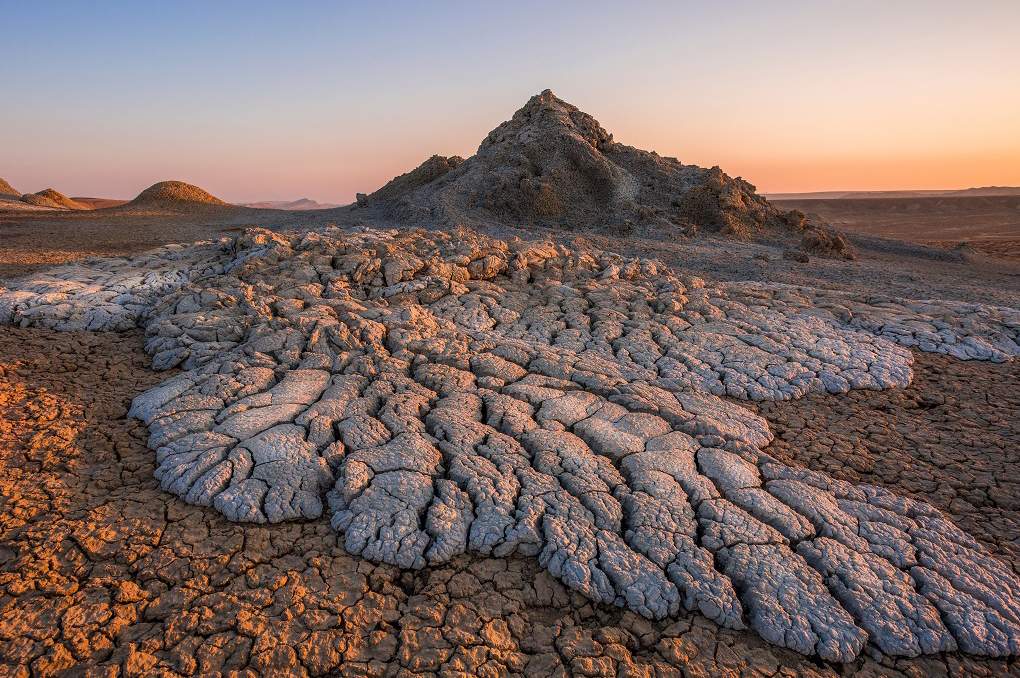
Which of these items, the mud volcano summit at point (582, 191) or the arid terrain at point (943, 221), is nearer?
the mud volcano summit at point (582, 191)

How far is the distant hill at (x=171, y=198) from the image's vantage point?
1941 cm

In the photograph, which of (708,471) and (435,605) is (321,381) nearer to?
(435,605)

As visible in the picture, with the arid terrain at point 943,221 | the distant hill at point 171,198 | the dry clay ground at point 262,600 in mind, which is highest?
the distant hill at point 171,198

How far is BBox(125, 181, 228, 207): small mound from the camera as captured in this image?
19.6 meters

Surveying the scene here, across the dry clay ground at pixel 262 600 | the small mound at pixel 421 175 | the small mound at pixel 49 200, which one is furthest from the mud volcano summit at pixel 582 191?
the small mound at pixel 49 200

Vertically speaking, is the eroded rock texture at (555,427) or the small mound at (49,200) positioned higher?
the small mound at (49,200)

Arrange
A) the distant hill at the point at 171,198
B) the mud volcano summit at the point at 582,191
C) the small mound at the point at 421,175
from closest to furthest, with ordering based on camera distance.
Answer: the mud volcano summit at the point at 582,191, the small mound at the point at 421,175, the distant hill at the point at 171,198

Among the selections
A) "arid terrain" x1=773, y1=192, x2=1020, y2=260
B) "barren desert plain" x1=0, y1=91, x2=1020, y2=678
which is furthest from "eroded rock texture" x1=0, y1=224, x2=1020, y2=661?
"arid terrain" x1=773, y1=192, x2=1020, y2=260

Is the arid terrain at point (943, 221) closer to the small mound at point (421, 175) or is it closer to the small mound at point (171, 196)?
the small mound at point (421, 175)

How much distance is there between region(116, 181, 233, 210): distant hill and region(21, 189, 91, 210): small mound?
638cm

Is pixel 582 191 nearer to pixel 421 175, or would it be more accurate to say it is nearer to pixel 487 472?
pixel 421 175

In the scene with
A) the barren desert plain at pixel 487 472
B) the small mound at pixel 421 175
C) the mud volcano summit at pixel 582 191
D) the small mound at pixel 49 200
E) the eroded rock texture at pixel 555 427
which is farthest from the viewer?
the small mound at pixel 49 200

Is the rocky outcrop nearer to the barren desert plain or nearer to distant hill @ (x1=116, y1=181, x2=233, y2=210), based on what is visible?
the barren desert plain

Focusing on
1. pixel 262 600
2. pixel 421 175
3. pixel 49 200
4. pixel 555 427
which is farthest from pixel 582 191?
pixel 49 200
